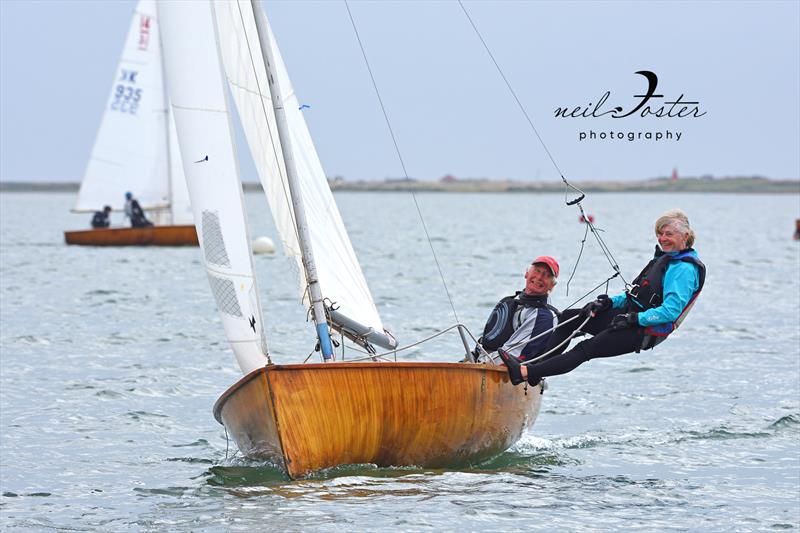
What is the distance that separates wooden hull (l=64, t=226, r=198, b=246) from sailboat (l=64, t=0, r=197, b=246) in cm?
4

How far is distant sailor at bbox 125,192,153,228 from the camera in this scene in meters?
36.4

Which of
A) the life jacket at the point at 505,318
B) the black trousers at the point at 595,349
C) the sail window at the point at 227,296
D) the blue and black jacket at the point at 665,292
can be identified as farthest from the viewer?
the life jacket at the point at 505,318

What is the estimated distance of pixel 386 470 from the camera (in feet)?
30.1

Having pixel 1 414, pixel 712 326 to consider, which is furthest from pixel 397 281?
pixel 1 414

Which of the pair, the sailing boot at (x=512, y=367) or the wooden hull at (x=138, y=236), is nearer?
the sailing boot at (x=512, y=367)

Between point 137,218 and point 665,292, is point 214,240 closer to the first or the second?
point 665,292

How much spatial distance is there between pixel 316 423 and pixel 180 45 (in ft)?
9.48

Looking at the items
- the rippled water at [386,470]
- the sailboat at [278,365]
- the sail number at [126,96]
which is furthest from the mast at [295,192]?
the sail number at [126,96]

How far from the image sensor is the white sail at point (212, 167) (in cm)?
926

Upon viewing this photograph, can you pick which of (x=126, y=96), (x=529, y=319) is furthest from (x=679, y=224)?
(x=126, y=96)

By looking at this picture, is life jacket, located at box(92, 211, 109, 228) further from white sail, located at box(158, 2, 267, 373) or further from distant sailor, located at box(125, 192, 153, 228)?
white sail, located at box(158, 2, 267, 373)

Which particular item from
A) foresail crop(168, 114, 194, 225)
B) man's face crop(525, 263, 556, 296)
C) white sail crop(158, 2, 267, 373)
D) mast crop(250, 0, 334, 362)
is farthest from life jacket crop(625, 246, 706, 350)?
foresail crop(168, 114, 194, 225)

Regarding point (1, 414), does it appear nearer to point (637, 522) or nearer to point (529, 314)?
point (529, 314)

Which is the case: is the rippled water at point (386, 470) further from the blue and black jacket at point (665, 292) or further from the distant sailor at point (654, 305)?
the blue and black jacket at point (665, 292)
